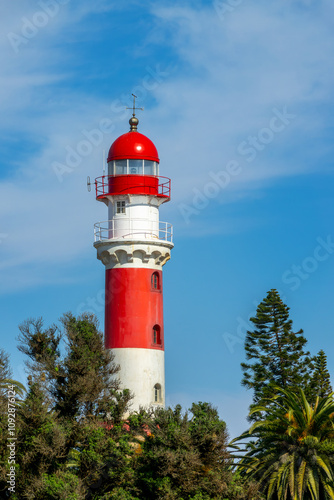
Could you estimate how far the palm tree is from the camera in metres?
38.5

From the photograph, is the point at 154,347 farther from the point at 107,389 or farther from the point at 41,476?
the point at 41,476

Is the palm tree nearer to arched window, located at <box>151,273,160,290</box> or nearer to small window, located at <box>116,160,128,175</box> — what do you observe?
arched window, located at <box>151,273,160,290</box>

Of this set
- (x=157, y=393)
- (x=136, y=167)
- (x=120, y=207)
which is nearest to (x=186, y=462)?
(x=157, y=393)

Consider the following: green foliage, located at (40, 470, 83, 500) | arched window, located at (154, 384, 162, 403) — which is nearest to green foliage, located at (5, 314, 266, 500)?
green foliage, located at (40, 470, 83, 500)

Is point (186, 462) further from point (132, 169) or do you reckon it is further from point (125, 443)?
point (132, 169)

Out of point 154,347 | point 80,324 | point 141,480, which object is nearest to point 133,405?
point 154,347

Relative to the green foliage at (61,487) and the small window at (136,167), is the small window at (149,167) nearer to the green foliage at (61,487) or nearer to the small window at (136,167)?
the small window at (136,167)

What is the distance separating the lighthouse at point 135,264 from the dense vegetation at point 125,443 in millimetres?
2541

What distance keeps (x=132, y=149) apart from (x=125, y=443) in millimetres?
15839

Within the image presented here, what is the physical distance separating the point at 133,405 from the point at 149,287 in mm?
5593

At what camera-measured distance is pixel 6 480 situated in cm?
3634

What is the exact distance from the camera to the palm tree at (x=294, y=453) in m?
38.5

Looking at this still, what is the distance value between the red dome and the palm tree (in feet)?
44.3

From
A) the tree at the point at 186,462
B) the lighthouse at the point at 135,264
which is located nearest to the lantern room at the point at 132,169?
the lighthouse at the point at 135,264
